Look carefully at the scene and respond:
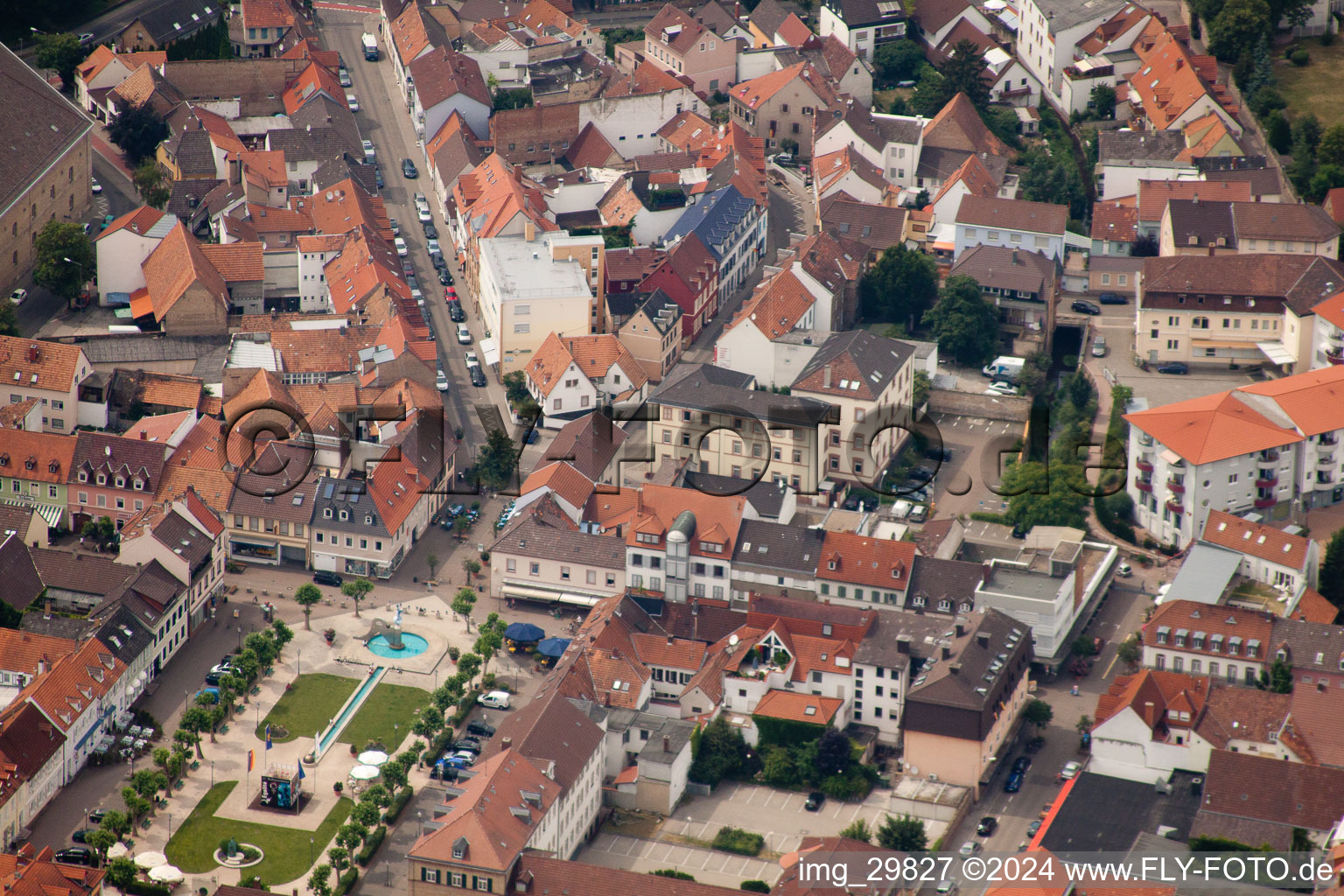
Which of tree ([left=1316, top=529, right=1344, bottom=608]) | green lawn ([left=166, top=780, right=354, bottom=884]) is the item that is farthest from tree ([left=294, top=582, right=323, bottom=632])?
tree ([left=1316, top=529, right=1344, bottom=608])

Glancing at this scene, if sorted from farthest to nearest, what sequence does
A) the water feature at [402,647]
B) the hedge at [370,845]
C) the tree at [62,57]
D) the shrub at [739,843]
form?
1. the tree at [62,57]
2. the water feature at [402,647]
3. the shrub at [739,843]
4. the hedge at [370,845]

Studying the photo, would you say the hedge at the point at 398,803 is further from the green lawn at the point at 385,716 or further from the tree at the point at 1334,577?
the tree at the point at 1334,577

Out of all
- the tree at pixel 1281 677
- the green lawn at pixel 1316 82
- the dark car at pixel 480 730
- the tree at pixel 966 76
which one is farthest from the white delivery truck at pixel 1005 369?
the dark car at pixel 480 730

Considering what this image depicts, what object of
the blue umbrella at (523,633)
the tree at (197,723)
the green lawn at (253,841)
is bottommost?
the blue umbrella at (523,633)

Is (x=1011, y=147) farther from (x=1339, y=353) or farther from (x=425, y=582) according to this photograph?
(x=425, y=582)

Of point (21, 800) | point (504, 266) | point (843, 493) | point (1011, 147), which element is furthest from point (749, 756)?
point (1011, 147)

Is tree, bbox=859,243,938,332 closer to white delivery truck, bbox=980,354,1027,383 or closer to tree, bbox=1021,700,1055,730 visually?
white delivery truck, bbox=980,354,1027,383

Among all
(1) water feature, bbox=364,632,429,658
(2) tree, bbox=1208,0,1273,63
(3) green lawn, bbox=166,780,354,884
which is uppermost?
(2) tree, bbox=1208,0,1273,63

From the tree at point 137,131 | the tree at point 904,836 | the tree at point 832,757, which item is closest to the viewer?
the tree at point 904,836
